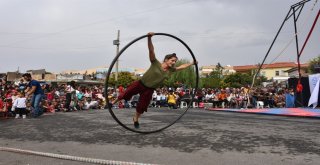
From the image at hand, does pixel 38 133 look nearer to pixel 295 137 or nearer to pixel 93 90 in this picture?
pixel 295 137

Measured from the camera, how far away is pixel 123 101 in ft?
64.3

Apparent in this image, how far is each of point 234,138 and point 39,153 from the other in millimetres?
3715

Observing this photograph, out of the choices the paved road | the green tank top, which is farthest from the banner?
the green tank top

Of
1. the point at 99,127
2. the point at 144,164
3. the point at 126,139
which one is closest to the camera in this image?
the point at 144,164

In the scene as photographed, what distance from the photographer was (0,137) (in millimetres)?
7496

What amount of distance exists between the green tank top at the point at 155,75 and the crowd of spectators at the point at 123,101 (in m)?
6.05

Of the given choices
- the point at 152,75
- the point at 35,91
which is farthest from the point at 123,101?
the point at 152,75

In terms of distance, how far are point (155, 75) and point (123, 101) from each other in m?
13.2

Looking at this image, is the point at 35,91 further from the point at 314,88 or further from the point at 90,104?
the point at 314,88

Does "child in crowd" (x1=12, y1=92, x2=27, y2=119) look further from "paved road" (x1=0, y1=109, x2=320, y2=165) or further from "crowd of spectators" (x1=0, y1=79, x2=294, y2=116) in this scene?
"paved road" (x1=0, y1=109, x2=320, y2=165)

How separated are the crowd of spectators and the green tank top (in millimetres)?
6053

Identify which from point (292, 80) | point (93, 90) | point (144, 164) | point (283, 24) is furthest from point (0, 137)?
point (292, 80)

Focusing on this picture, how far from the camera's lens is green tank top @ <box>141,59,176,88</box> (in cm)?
660

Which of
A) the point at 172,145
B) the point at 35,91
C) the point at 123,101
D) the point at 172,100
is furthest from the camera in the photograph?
the point at 123,101
